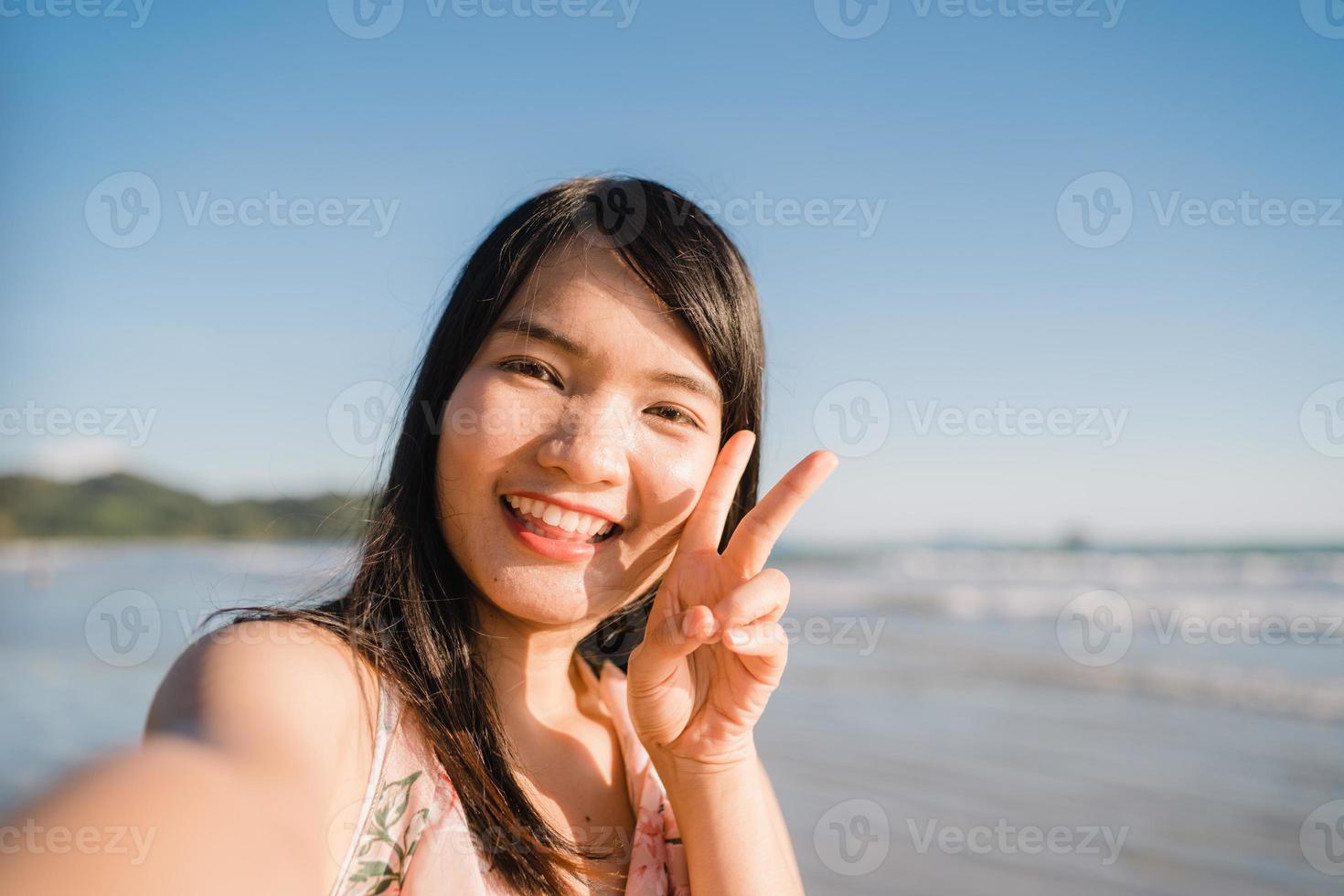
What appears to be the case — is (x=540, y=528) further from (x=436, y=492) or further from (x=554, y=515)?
(x=436, y=492)

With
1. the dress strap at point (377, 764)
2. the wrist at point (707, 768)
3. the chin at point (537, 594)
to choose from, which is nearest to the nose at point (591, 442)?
the chin at point (537, 594)

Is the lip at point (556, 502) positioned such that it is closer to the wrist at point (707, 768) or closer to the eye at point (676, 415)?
the eye at point (676, 415)

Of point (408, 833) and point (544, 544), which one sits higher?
point (544, 544)

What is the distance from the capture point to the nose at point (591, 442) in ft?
5.82

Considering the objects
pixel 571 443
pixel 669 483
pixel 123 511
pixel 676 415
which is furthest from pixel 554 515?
pixel 123 511

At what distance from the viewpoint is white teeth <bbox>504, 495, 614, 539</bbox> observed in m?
1.81

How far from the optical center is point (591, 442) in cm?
180

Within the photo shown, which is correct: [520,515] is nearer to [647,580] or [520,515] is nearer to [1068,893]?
[647,580]

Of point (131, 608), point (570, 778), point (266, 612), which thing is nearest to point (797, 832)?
point (570, 778)

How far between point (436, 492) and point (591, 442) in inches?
16.6

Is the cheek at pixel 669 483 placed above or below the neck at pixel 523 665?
above

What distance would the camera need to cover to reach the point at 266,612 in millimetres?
1623

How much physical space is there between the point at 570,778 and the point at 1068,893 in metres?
3.46

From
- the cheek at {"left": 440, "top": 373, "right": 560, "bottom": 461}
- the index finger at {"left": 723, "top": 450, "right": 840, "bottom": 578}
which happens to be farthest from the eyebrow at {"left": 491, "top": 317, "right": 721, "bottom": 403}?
the index finger at {"left": 723, "top": 450, "right": 840, "bottom": 578}
